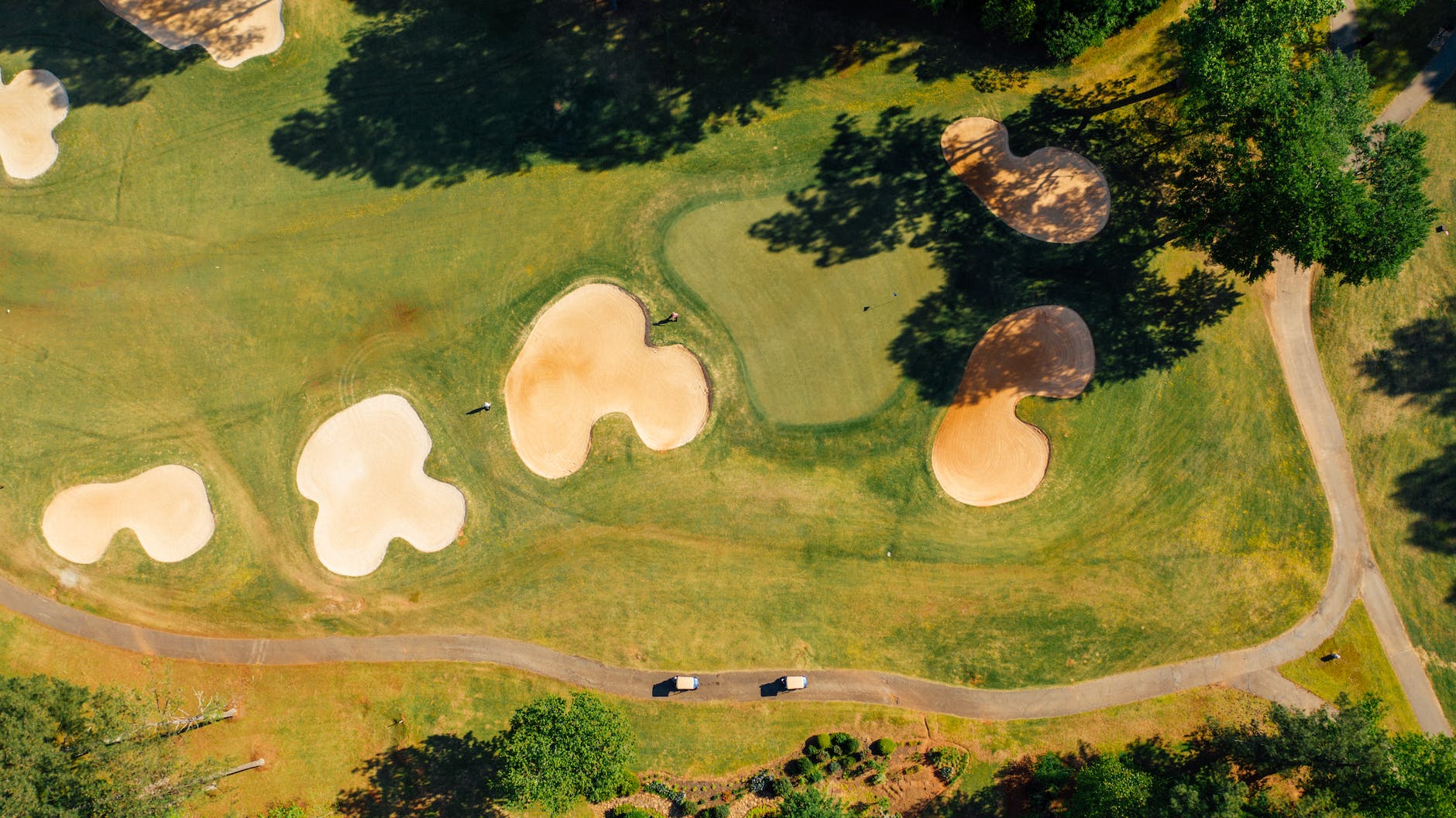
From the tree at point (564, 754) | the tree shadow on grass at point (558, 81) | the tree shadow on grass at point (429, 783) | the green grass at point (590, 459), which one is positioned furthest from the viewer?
the tree shadow on grass at point (558, 81)

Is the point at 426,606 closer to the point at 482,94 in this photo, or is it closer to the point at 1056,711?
the point at 482,94

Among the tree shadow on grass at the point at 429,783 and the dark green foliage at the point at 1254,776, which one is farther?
the tree shadow on grass at the point at 429,783

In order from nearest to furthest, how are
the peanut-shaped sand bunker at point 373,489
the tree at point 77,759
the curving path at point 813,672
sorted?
the tree at point 77,759 < the curving path at point 813,672 < the peanut-shaped sand bunker at point 373,489

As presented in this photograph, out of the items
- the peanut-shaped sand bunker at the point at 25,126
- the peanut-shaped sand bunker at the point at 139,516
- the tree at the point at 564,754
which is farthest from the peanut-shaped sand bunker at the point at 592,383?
the peanut-shaped sand bunker at the point at 25,126

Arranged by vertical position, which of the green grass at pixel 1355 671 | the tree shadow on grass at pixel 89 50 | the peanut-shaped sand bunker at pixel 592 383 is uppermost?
the tree shadow on grass at pixel 89 50

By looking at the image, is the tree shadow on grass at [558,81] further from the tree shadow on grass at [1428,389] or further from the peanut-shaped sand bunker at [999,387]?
the tree shadow on grass at [1428,389]

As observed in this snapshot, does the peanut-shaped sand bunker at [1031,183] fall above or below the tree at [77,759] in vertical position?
above
